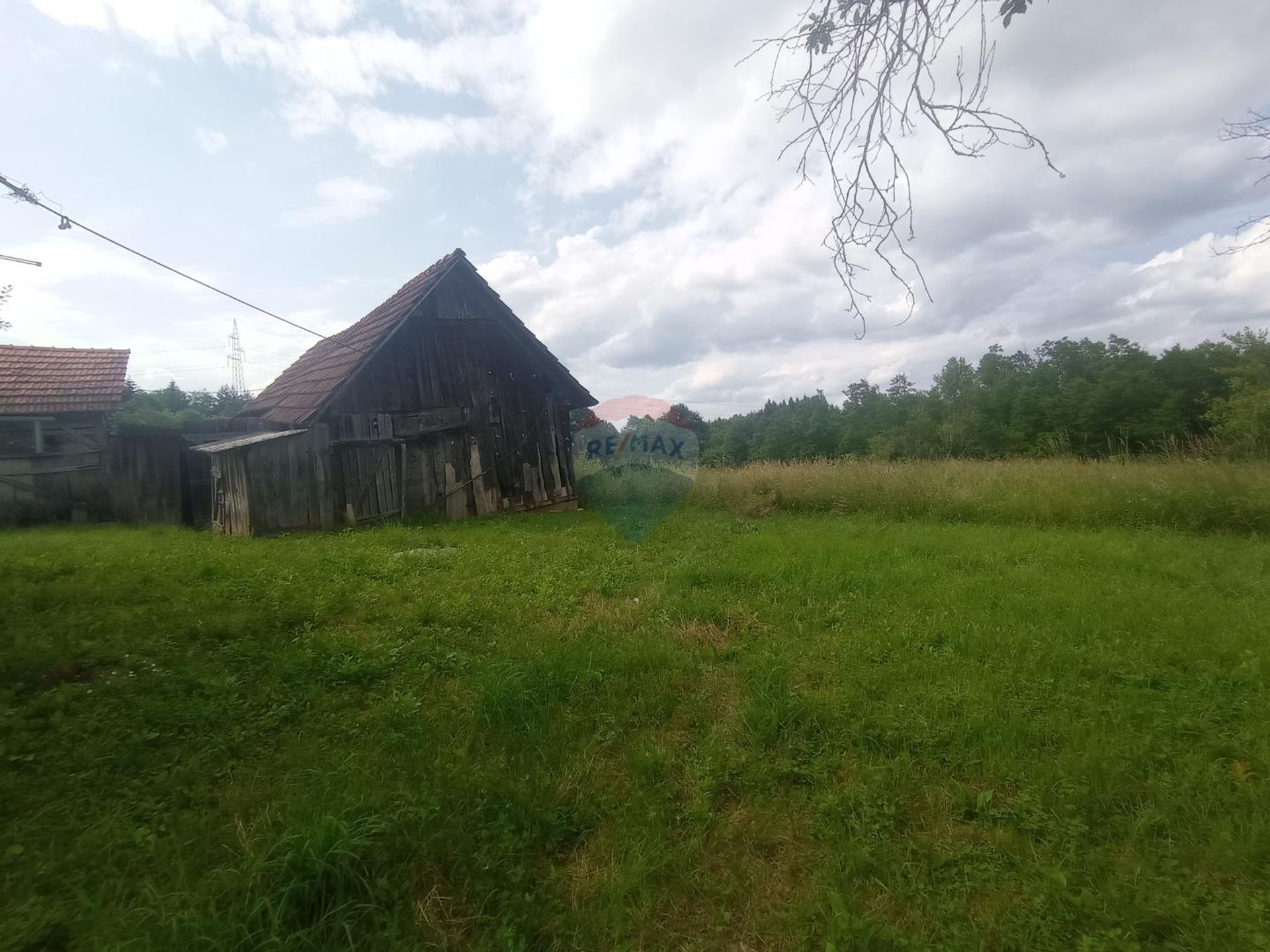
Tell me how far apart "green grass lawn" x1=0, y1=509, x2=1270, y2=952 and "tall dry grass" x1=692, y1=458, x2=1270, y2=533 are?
3.96 metres

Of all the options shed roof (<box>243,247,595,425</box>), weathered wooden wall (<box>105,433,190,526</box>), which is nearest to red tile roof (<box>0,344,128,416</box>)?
weathered wooden wall (<box>105,433,190,526</box>)

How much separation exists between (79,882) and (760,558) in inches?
236

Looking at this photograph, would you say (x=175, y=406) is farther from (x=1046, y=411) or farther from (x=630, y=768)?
(x=1046, y=411)

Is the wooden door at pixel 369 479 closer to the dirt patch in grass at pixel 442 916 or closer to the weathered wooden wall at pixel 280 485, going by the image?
the weathered wooden wall at pixel 280 485

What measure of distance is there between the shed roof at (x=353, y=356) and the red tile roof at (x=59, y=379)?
272cm

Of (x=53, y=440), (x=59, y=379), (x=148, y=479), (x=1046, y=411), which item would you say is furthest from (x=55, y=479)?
(x=1046, y=411)

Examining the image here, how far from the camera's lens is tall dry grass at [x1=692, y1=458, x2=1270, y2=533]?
329 inches

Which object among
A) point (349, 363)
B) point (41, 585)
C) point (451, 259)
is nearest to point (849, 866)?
point (41, 585)

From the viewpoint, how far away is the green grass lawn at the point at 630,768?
1.99 m

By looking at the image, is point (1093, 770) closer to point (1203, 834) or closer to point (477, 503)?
point (1203, 834)

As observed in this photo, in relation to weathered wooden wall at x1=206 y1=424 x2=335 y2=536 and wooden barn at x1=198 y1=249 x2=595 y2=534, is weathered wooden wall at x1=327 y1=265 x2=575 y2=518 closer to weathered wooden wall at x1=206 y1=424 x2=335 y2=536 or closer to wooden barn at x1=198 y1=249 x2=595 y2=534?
wooden barn at x1=198 y1=249 x2=595 y2=534

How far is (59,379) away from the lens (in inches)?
495

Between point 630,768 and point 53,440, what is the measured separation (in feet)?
49.6

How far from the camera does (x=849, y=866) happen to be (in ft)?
7.29
